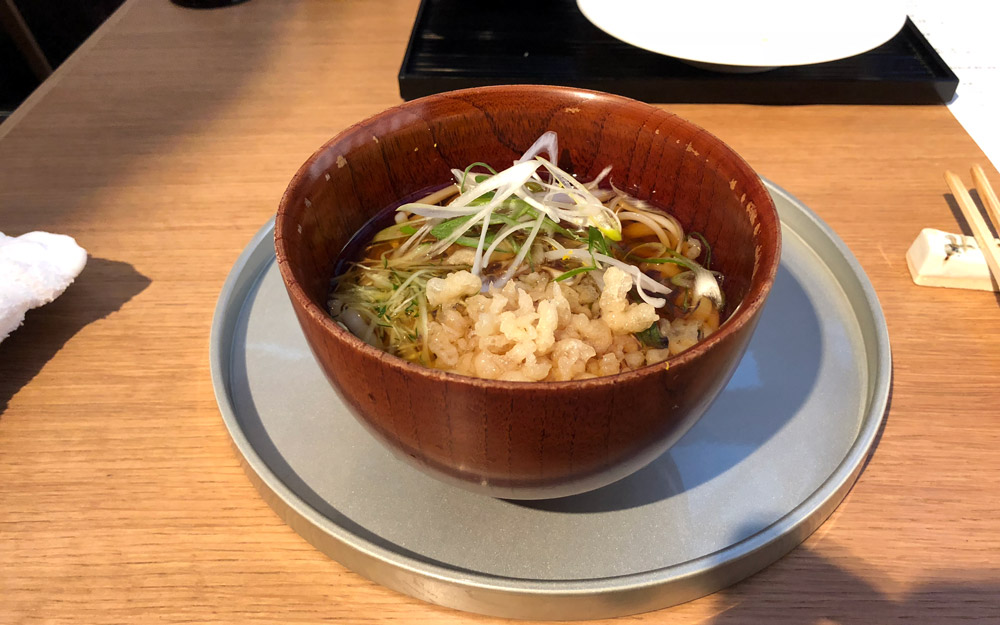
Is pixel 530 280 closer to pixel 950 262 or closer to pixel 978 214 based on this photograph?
pixel 950 262

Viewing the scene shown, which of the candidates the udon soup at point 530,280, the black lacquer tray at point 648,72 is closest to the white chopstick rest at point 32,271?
the udon soup at point 530,280

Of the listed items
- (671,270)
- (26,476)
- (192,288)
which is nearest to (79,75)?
(192,288)

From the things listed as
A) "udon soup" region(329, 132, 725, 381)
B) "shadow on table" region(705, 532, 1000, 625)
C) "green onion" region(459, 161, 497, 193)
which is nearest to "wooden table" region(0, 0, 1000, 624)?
"shadow on table" region(705, 532, 1000, 625)

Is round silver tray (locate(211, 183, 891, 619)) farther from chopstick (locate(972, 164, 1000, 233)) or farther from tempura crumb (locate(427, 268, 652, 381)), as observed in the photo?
chopstick (locate(972, 164, 1000, 233))

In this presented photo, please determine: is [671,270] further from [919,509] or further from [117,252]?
[117,252]

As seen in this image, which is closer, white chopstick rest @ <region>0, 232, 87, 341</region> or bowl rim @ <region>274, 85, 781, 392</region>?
bowl rim @ <region>274, 85, 781, 392</region>

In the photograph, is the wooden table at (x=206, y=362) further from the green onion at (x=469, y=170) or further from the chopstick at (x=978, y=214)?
the green onion at (x=469, y=170)

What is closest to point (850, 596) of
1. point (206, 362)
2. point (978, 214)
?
point (978, 214)
